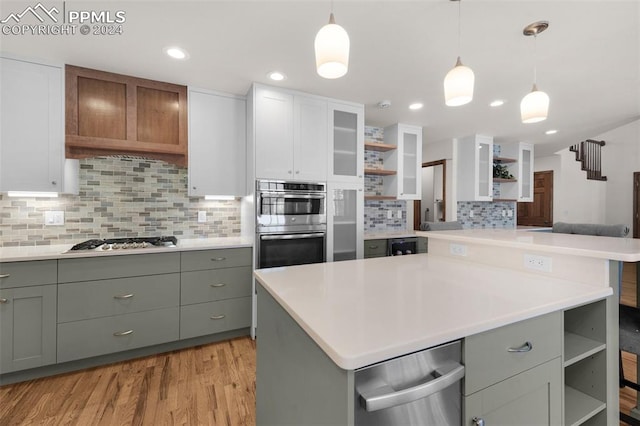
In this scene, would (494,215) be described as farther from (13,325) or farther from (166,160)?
(13,325)

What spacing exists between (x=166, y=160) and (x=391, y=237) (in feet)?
8.66

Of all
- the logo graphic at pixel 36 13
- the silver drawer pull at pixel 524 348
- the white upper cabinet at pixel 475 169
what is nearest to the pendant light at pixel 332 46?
the silver drawer pull at pixel 524 348

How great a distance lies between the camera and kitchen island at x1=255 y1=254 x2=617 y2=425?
2.46 feet

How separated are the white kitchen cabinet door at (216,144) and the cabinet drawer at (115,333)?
1.13 metres

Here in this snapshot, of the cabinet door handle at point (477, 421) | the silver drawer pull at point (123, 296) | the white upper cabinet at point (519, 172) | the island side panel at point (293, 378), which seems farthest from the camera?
the white upper cabinet at point (519, 172)

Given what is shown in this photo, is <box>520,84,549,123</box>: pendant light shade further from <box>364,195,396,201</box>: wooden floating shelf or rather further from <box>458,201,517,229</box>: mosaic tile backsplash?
<box>458,201,517,229</box>: mosaic tile backsplash

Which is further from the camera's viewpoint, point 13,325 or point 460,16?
point 13,325

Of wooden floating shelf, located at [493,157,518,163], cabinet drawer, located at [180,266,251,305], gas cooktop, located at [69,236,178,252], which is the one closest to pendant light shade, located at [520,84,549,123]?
cabinet drawer, located at [180,266,251,305]

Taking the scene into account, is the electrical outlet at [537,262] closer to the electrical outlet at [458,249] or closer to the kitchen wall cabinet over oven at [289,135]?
the electrical outlet at [458,249]

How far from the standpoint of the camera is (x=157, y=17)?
1729 mm

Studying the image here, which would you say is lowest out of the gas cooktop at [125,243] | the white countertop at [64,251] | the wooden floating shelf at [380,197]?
the white countertop at [64,251]

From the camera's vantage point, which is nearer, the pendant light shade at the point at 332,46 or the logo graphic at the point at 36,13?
the pendant light shade at the point at 332,46

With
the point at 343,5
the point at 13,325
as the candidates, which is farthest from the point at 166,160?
the point at 343,5

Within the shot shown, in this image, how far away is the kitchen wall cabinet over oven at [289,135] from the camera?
267 cm
